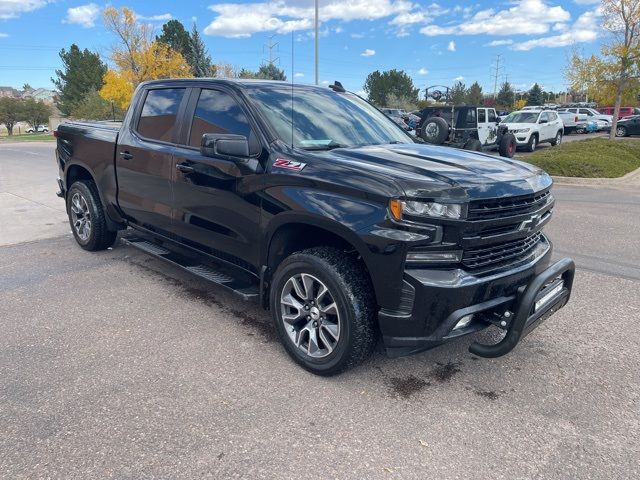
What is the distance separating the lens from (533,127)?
64.6 feet

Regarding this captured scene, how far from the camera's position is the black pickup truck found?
277 cm

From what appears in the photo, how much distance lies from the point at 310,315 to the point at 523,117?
2039 cm

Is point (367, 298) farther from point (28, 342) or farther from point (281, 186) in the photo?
point (28, 342)

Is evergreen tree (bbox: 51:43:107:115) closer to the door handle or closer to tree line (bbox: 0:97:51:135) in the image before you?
tree line (bbox: 0:97:51:135)

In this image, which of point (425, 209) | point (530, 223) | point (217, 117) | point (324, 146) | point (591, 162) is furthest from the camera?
point (591, 162)

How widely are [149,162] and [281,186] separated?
1851 millimetres

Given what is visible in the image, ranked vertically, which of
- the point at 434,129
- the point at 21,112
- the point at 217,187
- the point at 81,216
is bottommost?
the point at 81,216

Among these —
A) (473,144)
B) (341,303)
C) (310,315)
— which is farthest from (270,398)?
(473,144)

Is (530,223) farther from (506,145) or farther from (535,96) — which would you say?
(535,96)

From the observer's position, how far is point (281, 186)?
3299 mm

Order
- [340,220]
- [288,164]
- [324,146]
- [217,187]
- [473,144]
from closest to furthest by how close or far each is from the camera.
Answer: [340,220]
[288,164]
[324,146]
[217,187]
[473,144]

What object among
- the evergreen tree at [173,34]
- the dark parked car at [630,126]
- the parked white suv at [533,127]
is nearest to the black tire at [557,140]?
the parked white suv at [533,127]

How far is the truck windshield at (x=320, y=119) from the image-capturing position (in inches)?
143

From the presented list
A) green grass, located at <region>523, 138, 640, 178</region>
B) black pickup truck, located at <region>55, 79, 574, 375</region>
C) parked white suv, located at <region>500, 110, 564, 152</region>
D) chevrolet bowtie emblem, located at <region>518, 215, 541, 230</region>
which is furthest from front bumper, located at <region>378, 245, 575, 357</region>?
parked white suv, located at <region>500, 110, 564, 152</region>
